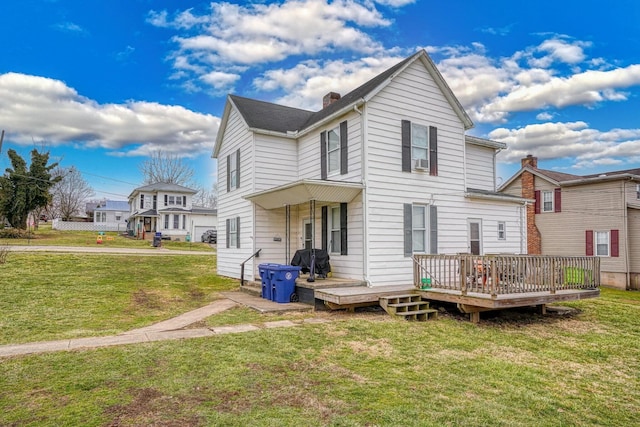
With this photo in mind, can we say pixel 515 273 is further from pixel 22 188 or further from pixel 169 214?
pixel 169 214

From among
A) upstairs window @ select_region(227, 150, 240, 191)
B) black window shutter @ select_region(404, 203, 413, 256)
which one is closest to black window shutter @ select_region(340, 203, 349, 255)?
black window shutter @ select_region(404, 203, 413, 256)

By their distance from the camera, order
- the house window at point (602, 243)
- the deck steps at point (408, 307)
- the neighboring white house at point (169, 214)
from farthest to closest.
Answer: the neighboring white house at point (169, 214)
the house window at point (602, 243)
the deck steps at point (408, 307)

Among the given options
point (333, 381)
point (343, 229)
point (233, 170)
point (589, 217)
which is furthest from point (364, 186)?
point (589, 217)

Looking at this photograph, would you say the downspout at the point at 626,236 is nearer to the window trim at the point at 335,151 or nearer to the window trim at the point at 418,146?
the window trim at the point at 418,146

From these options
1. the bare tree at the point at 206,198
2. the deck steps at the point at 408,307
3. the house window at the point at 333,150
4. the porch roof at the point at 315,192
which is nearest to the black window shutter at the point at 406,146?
the porch roof at the point at 315,192

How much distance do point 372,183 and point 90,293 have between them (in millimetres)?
8485

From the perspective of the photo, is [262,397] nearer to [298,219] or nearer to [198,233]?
[298,219]

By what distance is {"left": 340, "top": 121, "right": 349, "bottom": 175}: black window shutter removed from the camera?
11344mm

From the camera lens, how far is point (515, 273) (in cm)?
834

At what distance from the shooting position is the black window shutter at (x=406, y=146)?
11.3 meters

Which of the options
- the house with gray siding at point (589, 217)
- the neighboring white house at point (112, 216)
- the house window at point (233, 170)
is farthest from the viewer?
the neighboring white house at point (112, 216)

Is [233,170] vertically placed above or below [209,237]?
above

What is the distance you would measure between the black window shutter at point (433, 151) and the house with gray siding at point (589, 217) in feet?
45.5

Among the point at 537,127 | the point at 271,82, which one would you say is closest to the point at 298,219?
the point at 271,82
